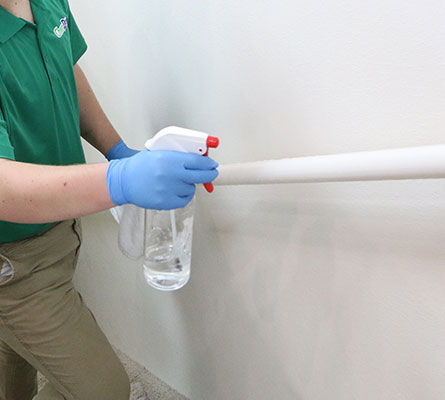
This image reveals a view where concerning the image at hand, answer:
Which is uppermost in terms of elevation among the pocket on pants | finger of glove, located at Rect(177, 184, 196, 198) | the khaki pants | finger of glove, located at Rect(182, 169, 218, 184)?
finger of glove, located at Rect(182, 169, 218, 184)

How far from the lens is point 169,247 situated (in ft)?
3.05

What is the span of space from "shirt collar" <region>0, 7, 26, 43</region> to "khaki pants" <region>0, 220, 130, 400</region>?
0.37m

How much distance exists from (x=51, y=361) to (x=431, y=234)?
2.35 feet

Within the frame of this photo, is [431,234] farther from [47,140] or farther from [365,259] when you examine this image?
[47,140]

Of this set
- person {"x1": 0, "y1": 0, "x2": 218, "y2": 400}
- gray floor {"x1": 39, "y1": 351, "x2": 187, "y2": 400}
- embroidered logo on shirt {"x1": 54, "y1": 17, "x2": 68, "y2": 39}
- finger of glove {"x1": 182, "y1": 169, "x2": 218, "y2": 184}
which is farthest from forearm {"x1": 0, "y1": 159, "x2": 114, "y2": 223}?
gray floor {"x1": 39, "y1": 351, "x2": 187, "y2": 400}

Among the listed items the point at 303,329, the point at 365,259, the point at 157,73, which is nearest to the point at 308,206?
the point at 365,259

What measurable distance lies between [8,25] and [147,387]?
1040 millimetres

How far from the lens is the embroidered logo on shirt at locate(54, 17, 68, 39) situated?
2.71 ft

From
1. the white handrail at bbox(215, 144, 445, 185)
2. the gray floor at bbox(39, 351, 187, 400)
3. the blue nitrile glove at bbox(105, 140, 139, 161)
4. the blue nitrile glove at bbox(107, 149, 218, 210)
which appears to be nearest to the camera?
the white handrail at bbox(215, 144, 445, 185)

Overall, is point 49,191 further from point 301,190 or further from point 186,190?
point 301,190

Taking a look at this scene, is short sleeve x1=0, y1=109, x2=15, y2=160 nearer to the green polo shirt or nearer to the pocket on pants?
the green polo shirt

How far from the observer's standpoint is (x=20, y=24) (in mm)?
753

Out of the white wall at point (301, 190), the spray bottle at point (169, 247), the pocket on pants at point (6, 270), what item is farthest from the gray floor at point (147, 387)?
the pocket on pants at point (6, 270)

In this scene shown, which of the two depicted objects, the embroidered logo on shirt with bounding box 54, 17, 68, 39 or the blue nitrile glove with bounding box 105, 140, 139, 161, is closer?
the embroidered logo on shirt with bounding box 54, 17, 68, 39
